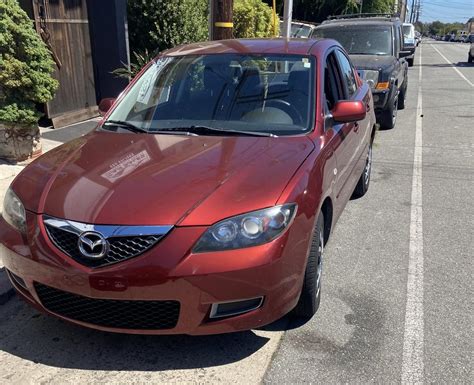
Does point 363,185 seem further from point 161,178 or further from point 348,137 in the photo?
point 161,178

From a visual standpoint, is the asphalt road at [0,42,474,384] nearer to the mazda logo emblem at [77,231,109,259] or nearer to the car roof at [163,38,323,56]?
the mazda logo emblem at [77,231,109,259]

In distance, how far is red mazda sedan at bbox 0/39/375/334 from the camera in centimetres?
251

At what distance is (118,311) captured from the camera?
263cm

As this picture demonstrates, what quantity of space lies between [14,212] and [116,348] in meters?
1.01

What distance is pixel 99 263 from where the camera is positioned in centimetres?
254

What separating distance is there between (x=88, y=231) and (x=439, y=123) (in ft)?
30.3

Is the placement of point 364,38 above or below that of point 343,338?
above

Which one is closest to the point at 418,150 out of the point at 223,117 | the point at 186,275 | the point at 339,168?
the point at 339,168

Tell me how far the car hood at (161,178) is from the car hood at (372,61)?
592cm

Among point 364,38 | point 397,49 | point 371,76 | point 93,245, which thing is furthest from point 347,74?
point 397,49

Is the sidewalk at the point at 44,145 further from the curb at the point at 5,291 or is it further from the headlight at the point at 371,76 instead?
the headlight at the point at 371,76

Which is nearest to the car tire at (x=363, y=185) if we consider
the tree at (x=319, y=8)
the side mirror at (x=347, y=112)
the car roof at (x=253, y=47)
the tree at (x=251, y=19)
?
the car roof at (x=253, y=47)

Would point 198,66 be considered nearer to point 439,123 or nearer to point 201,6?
point 201,6

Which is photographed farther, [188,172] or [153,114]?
[153,114]
